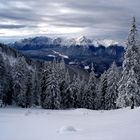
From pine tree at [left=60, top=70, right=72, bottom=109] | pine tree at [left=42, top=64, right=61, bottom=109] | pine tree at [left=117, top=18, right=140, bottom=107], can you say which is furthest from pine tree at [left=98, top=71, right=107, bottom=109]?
pine tree at [left=117, top=18, right=140, bottom=107]

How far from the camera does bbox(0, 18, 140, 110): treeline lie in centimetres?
4409

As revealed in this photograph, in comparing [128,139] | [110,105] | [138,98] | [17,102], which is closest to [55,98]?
[17,102]

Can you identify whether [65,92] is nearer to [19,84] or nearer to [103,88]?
[103,88]

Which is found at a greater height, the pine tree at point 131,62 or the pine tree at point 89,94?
the pine tree at point 131,62

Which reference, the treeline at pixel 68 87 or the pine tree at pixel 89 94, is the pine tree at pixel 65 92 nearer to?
the treeline at pixel 68 87

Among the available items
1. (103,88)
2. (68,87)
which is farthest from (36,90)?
(103,88)

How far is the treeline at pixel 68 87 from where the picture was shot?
44.1m

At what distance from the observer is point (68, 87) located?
244 ft

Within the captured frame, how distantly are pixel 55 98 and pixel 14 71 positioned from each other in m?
10.0

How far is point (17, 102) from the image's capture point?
63.8m

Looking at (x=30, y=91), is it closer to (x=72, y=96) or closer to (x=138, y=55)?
(x=72, y=96)

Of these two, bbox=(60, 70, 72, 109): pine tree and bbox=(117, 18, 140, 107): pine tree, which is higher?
bbox=(117, 18, 140, 107): pine tree

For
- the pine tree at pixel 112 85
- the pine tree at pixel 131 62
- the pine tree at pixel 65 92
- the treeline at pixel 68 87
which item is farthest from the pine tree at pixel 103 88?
the pine tree at pixel 131 62

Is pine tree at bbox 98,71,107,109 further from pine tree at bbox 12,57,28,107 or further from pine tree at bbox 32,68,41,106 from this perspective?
pine tree at bbox 12,57,28,107
